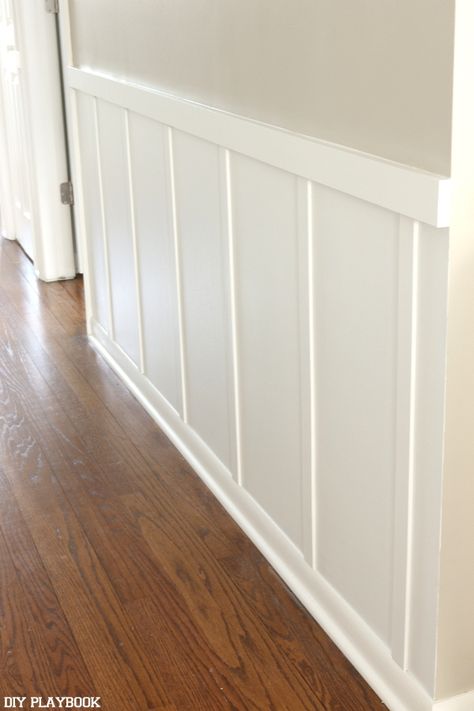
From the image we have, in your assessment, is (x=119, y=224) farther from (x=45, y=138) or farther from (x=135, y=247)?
(x=45, y=138)

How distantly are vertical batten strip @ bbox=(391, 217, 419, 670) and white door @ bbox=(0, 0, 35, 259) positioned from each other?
9.94 feet

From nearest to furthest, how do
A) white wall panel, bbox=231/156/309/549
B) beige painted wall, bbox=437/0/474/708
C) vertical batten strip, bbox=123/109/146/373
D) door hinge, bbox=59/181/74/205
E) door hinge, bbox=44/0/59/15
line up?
1. beige painted wall, bbox=437/0/474/708
2. white wall panel, bbox=231/156/309/549
3. vertical batten strip, bbox=123/109/146/373
4. door hinge, bbox=44/0/59/15
5. door hinge, bbox=59/181/74/205

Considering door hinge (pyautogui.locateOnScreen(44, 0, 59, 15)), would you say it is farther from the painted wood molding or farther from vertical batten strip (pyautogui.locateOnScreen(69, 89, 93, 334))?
the painted wood molding

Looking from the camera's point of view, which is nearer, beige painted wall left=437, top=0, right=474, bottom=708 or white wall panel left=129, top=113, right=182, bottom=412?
beige painted wall left=437, top=0, right=474, bottom=708

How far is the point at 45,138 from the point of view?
13.5 ft

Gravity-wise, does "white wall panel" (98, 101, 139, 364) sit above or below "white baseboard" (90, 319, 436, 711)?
above

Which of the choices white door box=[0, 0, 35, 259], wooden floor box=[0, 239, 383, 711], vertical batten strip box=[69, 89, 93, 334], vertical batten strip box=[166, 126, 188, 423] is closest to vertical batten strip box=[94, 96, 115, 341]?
vertical batten strip box=[69, 89, 93, 334]

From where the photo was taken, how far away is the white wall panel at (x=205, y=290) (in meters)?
2.13

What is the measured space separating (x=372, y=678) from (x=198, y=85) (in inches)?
47.8

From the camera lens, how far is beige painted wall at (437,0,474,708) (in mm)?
1263

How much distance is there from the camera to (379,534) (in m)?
1.61

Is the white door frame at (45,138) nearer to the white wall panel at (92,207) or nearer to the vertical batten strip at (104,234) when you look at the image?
the white wall panel at (92,207)

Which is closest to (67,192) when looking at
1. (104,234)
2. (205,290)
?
(104,234)

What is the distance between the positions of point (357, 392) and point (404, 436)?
0.50 ft
